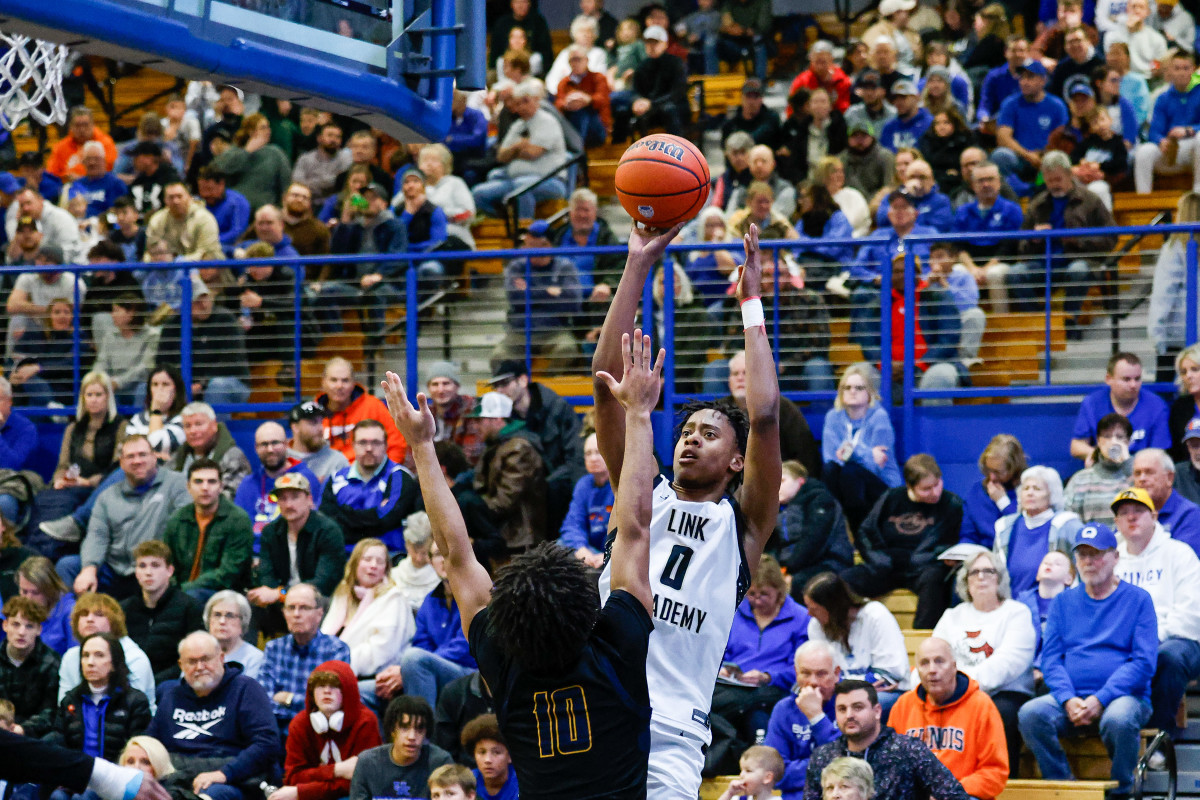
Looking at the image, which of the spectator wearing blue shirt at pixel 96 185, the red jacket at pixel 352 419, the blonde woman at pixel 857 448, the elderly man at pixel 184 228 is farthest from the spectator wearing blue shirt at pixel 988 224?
the spectator wearing blue shirt at pixel 96 185

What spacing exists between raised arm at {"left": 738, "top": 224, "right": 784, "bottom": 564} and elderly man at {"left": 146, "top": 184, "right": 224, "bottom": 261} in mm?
9996

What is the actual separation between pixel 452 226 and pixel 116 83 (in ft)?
22.3

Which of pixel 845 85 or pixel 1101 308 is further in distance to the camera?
pixel 845 85

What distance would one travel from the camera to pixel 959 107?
15367 mm

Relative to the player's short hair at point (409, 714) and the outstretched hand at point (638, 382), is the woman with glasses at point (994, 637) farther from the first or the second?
the outstretched hand at point (638, 382)

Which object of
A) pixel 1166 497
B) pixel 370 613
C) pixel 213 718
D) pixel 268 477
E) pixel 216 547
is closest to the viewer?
pixel 213 718

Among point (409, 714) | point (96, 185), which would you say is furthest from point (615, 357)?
point (96, 185)

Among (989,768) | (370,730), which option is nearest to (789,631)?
(989,768)

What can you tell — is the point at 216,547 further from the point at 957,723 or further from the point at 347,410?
the point at 957,723

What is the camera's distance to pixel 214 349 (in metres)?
14.0

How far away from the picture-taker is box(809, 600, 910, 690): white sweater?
386 inches

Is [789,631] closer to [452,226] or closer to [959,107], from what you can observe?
[452,226]

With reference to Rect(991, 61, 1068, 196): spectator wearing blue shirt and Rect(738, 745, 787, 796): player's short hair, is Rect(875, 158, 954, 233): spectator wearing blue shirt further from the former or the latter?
Rect(738, 745, 787, 796): player's short hair

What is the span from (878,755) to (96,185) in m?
10.5
